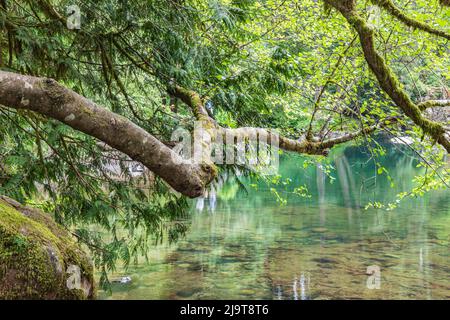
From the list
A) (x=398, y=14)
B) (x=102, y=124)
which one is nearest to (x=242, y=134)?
(x=102, y=124)

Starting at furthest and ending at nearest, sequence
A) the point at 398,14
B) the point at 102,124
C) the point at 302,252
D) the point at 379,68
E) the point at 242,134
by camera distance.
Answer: the point at 302,252 < the point at 398,14 < the point at 379,68 < the point at 242,134 < the point at 102,124

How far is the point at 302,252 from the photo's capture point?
11320 millimetres

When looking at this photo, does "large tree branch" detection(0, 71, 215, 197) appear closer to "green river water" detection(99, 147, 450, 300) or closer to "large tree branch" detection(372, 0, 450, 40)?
"large tree branch" detection(372, 0, 450, 40)

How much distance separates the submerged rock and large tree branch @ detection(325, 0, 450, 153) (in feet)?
8.52

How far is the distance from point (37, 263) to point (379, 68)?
109 inches

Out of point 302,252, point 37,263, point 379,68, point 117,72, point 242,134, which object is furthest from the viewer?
point 302,252

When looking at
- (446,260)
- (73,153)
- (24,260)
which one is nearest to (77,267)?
(24,260)

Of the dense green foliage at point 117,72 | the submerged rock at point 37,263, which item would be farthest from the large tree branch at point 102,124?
the dense green foliage at point 117,72

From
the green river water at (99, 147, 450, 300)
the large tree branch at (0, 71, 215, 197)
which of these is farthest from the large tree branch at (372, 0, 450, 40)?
the large tree branch at (0, 71, 215, 197)

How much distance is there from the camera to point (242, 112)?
204 inches

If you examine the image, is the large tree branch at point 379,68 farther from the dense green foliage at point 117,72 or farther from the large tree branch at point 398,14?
the dense green foliage at point 117,72

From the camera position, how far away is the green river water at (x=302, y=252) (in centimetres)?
893

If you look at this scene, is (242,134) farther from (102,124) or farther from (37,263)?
(37,263)

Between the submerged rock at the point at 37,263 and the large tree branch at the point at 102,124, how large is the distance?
4.43ft
